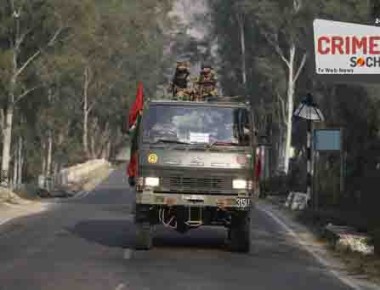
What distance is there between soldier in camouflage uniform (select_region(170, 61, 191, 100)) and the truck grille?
106 inches

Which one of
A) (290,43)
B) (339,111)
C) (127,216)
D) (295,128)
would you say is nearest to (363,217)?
(127,216)

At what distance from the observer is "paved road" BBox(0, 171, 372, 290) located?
14641 millimetres

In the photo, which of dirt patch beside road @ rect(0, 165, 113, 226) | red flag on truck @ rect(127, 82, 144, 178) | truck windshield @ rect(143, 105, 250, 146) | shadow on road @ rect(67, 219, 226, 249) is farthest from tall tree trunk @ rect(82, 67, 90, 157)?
truck windshield @ rect(143, 105, 250, 146)

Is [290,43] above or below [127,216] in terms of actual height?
above

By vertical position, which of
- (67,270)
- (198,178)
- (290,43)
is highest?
(290,43)

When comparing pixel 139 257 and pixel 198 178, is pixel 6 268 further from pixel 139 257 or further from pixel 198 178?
pixel 198 178

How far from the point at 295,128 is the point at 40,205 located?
3571 centimetres

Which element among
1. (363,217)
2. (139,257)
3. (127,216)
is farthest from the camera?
(127,216)

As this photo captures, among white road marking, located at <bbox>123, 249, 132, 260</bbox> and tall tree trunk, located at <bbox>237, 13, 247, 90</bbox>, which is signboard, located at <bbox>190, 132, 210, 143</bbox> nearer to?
white road marking, located at <bbox>123, 249, 132, 260</bbox>

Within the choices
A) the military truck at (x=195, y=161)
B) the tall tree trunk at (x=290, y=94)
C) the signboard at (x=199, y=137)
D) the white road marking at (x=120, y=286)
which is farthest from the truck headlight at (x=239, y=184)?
the tall tree trunk at (x=290, y=94)

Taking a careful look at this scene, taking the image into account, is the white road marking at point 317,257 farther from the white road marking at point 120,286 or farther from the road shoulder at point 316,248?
the white road marking at point 120,286

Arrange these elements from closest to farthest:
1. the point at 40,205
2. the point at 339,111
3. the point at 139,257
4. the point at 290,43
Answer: the point at 139,257 → the point at 40,205 → the point at 339,111 → the point at 290,43

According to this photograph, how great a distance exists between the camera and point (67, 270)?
15.9m

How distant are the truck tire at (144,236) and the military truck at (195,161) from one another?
0.10 feet
